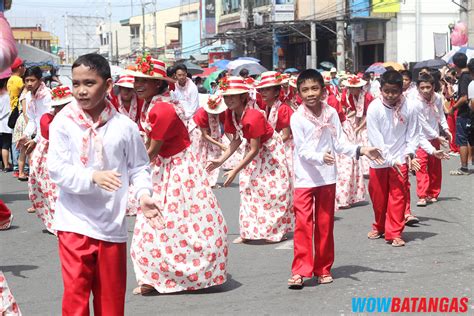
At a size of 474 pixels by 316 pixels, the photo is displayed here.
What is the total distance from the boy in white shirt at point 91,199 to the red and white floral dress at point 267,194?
4.43 metres

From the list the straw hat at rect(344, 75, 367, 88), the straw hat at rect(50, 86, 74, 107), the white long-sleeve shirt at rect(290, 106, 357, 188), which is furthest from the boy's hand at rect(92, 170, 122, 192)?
the straw hat at rect(344, 75, 367, 88)

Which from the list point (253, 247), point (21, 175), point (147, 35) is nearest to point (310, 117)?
point (253, 247)

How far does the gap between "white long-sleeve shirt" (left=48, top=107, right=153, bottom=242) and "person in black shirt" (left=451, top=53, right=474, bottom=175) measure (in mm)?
10814

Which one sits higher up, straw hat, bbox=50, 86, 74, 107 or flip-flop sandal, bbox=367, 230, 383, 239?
straw hat, bbox=50, 86, 74, 107

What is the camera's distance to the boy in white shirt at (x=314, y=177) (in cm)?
687

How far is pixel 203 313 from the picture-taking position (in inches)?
245

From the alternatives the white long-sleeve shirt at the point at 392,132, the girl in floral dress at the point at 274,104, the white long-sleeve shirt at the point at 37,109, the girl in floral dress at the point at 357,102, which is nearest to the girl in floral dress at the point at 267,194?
the girl in floral dress at the point at 274,104

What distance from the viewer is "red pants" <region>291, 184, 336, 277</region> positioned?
6.87 m

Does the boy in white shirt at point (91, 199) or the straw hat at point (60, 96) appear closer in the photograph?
the boy in white shirt at point (91, 199)

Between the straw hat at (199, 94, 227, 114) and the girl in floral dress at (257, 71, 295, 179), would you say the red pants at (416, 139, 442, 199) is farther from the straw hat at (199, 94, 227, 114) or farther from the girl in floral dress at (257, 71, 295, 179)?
the straw hat at (199, 94, 227, 114)

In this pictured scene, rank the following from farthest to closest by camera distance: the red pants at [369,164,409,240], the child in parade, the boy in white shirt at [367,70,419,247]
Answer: the child in parade, the red pants at [369,164,409,240], the boy in white shirt at [367,70,419,247]

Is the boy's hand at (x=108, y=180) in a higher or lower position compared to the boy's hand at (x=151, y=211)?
higher

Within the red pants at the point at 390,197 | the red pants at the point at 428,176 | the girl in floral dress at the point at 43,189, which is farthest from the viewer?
the red pants at the point at 428,176

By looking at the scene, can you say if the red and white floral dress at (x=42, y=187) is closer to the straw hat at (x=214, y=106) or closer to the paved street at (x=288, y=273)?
the paved street at (x=288, y=273)
